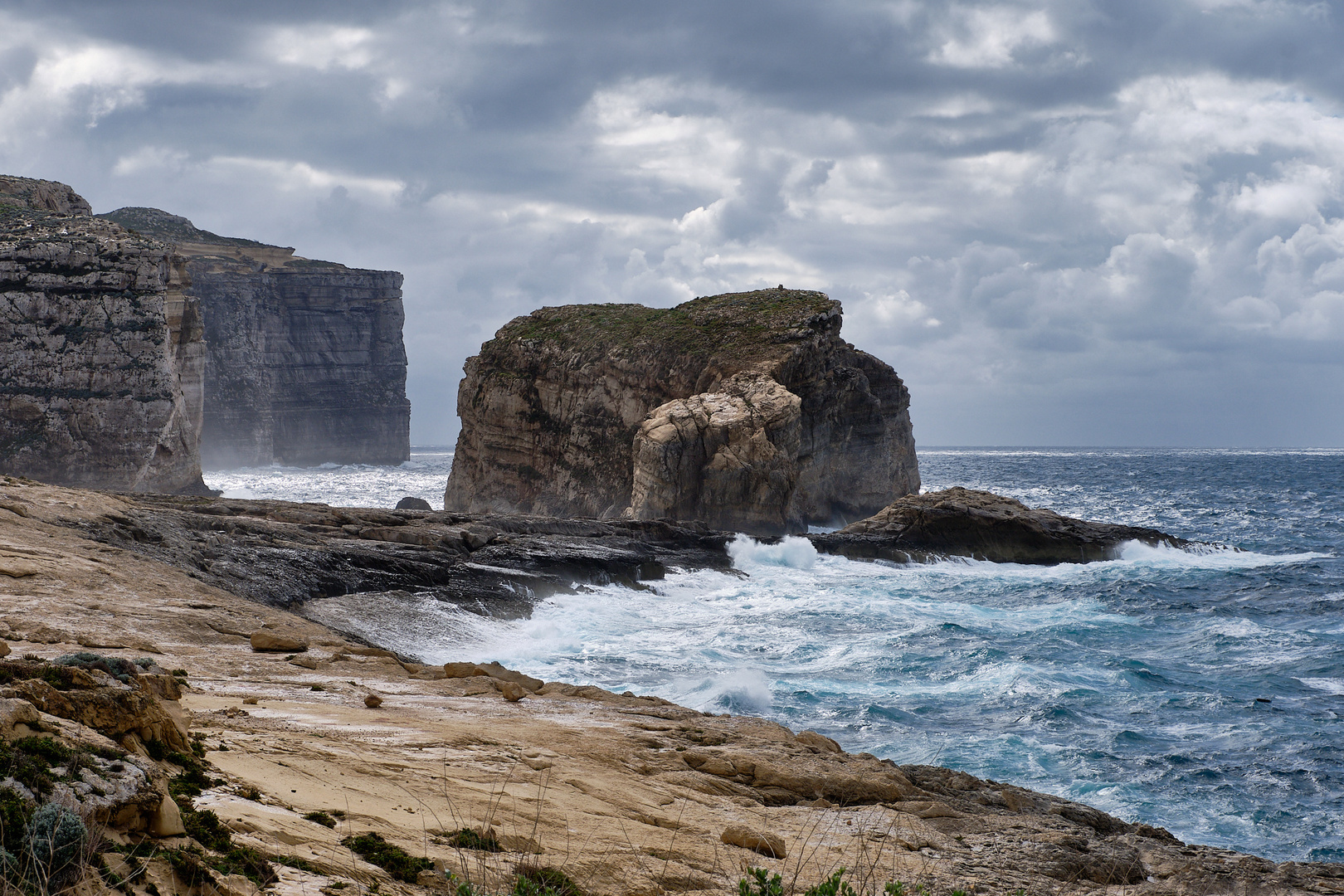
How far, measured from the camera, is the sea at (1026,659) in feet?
47.3

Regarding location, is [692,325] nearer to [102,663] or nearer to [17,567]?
[17,567]

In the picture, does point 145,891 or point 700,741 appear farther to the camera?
point 700,741

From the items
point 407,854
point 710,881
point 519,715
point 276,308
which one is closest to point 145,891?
point 407,854

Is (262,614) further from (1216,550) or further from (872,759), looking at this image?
(1216,550)

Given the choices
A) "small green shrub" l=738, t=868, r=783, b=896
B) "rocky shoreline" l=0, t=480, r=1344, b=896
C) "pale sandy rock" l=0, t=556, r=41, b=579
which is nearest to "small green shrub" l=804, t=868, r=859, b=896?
"small green shrub" l=738, t=868, r=783, b=896

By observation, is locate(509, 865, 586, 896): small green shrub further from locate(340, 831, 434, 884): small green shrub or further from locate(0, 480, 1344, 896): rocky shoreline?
locate(340, 831, 434, 884): small green shrub

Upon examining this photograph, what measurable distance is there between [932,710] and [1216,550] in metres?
29.7

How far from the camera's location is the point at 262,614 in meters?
16.3

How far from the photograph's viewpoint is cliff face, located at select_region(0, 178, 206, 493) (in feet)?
144

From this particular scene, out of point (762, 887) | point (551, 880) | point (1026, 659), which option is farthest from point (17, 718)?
point (1026, 659)

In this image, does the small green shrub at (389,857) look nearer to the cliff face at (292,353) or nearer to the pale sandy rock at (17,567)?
the pale sandy rock at (17,567)

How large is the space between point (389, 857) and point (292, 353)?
113m

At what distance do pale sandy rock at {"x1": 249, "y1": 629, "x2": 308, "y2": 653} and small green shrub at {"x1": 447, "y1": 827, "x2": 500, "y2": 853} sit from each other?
8276 millimetres

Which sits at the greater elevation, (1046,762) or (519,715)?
(519,715)
